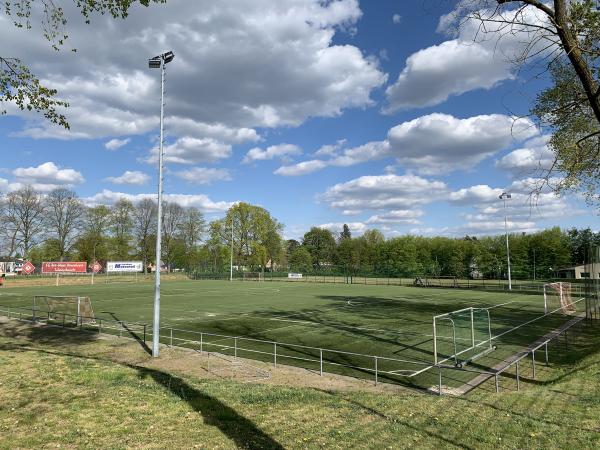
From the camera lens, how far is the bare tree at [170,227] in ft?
315

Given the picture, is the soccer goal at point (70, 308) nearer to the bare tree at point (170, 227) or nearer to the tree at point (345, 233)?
the bare tree at point (170, 227)

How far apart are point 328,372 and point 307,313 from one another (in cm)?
1623

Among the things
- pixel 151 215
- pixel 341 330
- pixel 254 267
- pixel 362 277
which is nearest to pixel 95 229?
pixel 151 215

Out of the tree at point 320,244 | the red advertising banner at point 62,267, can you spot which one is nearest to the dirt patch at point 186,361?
the red advertising banner at point 62,267

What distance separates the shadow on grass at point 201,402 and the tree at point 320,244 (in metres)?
127

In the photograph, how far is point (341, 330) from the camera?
23.0m

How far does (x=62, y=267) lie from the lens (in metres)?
68.9

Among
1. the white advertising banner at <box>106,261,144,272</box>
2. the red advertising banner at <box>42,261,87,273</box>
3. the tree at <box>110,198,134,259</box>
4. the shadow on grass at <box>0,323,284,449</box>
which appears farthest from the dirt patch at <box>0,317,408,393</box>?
the tree at <box>110,198,134,259</box>

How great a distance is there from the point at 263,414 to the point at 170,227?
9314 cm

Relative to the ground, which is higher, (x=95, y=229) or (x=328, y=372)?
(x=95, y=229)

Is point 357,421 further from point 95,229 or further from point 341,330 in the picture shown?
point 95,229

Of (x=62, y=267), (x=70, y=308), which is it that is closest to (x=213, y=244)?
(x=62, y=267)

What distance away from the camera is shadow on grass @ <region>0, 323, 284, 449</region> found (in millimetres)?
7691

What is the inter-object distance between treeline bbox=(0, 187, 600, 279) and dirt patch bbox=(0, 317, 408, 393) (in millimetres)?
59748
